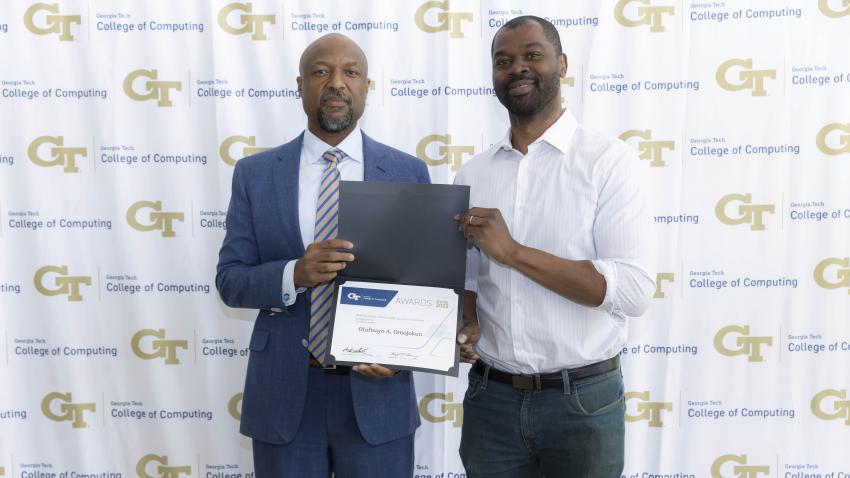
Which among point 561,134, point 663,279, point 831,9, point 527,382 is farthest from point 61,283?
point 831,9

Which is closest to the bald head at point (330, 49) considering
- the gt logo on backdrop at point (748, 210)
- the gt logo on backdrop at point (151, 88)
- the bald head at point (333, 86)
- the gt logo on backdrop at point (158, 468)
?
the bald head at point (333, 86)

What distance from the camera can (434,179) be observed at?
291cm

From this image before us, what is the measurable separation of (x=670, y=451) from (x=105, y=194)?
2934 millimetres

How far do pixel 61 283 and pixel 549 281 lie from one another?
2459mm

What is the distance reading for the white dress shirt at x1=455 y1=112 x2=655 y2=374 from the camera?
163 cm

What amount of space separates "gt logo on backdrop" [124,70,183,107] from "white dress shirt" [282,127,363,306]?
49.0 inches

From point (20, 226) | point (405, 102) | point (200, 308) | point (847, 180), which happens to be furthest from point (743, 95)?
point (20, 226)

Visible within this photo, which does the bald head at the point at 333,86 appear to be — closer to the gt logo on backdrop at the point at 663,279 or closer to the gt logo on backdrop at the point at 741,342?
the gt logo on backdrop at the point at 663,279

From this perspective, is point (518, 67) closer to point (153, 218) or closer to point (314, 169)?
point (314, 169)

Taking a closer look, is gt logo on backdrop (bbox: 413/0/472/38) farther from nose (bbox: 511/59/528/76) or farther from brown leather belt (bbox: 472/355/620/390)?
brown leather belt (bbox: 472/355/620/390)

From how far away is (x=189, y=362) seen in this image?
9.77 feet

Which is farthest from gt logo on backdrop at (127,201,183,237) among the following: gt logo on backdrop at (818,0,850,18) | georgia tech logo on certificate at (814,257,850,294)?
gt logo on backdrop at (818,0,850,18)

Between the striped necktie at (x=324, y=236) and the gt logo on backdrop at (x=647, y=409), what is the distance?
170cm

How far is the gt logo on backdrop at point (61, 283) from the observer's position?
9.70ft
